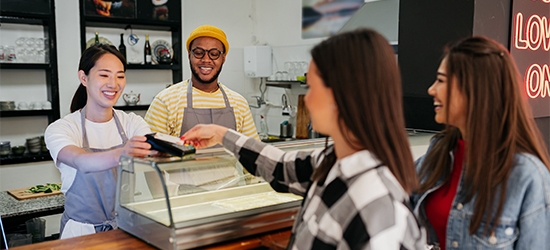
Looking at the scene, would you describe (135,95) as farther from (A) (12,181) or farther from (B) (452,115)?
(B) (452,115)

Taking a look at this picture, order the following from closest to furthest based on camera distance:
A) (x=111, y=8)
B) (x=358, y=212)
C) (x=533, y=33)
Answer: (x=358, y=212) < (x=533, y=33) < (x=111, y=8)

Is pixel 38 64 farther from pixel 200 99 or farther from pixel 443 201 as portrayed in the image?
pixel 443 201

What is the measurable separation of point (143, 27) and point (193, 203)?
4627mm

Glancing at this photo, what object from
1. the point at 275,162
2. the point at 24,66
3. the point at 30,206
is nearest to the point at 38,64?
the point at 24,66

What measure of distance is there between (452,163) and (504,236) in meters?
0.32

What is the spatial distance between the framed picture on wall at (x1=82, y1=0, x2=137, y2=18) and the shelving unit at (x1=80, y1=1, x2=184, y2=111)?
0.04 m

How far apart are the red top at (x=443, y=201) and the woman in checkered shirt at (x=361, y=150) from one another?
0.58m

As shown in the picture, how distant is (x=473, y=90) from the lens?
1.62m

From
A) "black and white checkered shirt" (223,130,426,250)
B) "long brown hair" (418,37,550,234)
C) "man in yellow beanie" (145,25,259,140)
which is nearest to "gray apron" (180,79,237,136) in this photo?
"man in yellow beanie" (145,25,259,140)

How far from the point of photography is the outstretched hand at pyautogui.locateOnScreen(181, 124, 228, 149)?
5.66 feet

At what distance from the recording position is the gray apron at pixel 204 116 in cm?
294

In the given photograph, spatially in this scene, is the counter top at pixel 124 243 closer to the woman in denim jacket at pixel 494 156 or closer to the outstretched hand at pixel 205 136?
the outstretched hand at pixel 205 136

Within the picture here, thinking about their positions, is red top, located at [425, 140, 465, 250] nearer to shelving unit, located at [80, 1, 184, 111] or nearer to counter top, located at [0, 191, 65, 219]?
counter top, located at [0, 191, 65, 219]

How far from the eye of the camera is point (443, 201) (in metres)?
1.79
